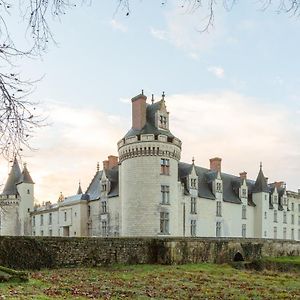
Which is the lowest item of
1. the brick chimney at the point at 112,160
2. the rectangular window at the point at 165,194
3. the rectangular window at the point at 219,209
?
the rectangular window at the point at 219,209

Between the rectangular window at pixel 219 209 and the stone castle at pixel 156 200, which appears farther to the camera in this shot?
the rectangular window at pixel 219 209

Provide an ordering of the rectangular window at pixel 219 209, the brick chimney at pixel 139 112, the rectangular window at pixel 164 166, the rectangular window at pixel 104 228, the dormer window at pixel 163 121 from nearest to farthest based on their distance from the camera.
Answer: the rectangular window at pixel 164 166
the brick chimney at pixel 139 112
the dormer window at pixel 163 121
the rectangular window at pixel 104 228
the rectangular window at pixel 219 209

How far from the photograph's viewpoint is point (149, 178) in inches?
1259

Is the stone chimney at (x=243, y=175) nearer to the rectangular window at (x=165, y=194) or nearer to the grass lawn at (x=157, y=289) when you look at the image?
the rectangular window at (x=165, y=194)

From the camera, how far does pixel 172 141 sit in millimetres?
33250

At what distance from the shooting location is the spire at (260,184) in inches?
1853

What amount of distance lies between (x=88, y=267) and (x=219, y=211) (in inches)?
826

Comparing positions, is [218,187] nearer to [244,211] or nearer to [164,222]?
[244,211]

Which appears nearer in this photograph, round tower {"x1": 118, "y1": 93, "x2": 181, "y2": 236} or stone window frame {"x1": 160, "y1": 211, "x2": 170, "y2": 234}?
round tower {"x1": 118, "y1": 93, "x2": 181, "y2": 236}

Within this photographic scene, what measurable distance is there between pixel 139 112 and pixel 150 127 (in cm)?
129

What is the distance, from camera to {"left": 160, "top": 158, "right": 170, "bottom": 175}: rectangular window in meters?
32.5

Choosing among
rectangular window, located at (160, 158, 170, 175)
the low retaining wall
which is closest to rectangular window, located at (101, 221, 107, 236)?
rectangular window, located at (160, 158, 170, 175)

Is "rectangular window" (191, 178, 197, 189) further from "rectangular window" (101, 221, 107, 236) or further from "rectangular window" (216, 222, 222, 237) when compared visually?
"rectangular window" (101, 221, 107, 236)

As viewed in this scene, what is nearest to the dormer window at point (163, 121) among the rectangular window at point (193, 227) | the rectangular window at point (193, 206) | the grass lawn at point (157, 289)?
the rectangular window at point (193, 206)
